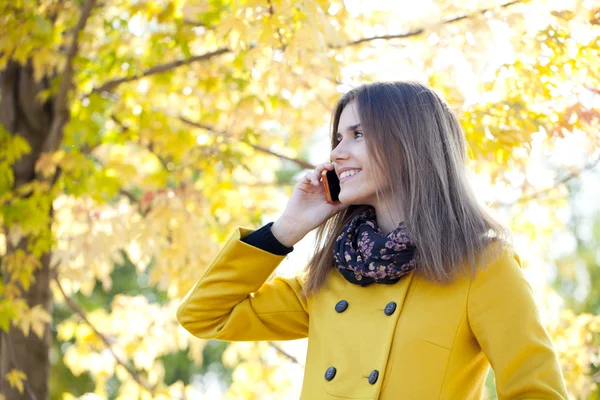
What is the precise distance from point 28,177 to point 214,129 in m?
1.07

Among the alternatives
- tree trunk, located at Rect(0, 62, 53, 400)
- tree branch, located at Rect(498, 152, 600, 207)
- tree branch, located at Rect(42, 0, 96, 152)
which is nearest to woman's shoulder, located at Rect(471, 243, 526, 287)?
tree branch, located at Rect(498, 152, 600, 207)

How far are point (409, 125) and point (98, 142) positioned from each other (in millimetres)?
2604

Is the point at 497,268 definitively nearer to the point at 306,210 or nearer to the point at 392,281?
the point at 392,281

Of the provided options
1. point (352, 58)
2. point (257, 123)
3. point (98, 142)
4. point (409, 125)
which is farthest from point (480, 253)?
point (98, 142)

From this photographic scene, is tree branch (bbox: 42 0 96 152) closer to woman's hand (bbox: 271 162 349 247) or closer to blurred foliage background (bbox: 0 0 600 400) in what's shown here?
blurred foliage background (bbox: 0 0 600 400)

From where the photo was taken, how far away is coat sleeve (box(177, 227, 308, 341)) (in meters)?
2.16

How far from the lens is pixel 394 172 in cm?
200

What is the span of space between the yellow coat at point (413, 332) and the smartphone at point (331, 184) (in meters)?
0.25

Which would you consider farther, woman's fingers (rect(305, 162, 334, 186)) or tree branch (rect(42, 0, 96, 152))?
tree branch (rect(42, 0, 96, 152))

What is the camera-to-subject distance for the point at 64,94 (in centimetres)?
402

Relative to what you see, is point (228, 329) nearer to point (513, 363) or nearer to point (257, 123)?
point (513, 363)

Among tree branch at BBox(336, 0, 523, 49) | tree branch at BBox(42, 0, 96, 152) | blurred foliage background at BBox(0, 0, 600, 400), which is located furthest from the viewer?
tree branch at BBox(42, 0, 96, 152)

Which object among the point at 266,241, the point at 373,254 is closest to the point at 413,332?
the point at 373,254

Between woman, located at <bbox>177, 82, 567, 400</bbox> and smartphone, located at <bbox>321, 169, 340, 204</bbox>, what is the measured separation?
0.02 m
